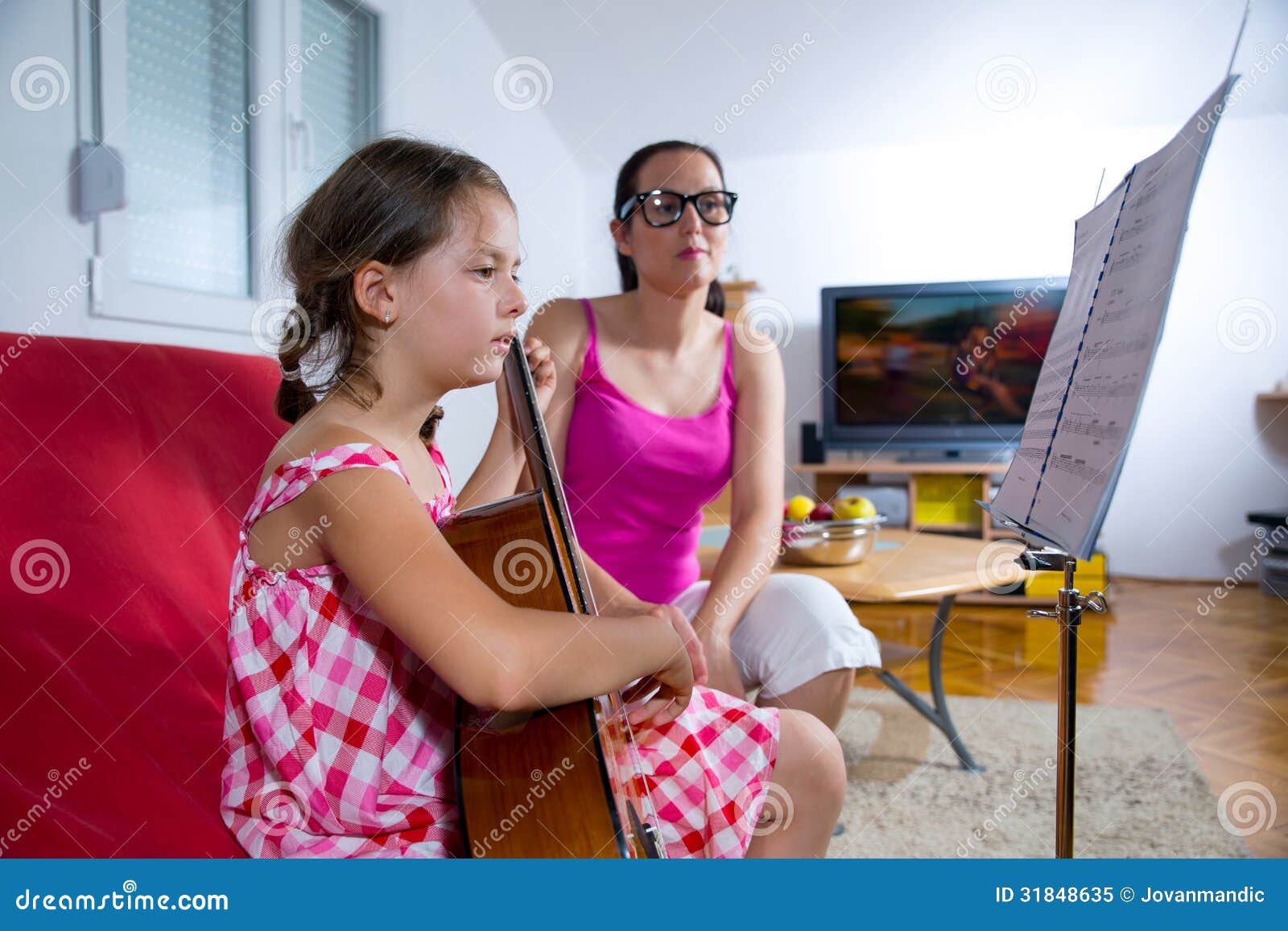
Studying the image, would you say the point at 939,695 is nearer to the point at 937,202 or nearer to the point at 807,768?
the point at 807,768

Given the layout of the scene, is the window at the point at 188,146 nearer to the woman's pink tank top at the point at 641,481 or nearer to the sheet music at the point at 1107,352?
the woman's pink tank top at the point at 641,481

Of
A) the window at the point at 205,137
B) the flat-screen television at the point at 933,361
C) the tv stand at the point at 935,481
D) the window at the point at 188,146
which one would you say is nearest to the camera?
the window at the point at 205,137

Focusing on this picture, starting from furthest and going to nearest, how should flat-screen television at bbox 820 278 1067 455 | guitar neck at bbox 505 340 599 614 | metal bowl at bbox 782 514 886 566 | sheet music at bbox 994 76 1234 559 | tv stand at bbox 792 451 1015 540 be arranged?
flat-screen television at bbox 820 278 1067 455
tv stand at bbox 792 451 1015 540
metal bowl at bbox 782 514 886 566
guitar neck at bbox 505 340 599 614
sheet music at bbox 994 76 1234 559

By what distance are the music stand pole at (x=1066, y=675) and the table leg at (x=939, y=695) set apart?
1349 millimetres

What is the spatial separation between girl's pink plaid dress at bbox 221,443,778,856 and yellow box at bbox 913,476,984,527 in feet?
14.0

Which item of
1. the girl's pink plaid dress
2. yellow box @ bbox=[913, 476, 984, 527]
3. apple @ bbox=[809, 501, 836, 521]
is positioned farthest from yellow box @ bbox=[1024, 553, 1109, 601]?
the girl's pink plaid dress

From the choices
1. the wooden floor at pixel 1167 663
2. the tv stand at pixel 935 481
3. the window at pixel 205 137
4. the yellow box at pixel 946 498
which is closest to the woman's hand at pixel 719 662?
the wooden floor at pixel 1167 663

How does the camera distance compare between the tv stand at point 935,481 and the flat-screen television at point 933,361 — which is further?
the flat-screen television at point 933,361

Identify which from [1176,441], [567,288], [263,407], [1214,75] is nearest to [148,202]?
[263,407]

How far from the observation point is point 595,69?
14.0 ft

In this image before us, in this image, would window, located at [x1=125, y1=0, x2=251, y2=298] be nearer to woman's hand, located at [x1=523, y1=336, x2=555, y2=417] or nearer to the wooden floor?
woman's hand, located at [x1=523, y1=336, x2=555, y2=417]

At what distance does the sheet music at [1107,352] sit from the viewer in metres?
0.72

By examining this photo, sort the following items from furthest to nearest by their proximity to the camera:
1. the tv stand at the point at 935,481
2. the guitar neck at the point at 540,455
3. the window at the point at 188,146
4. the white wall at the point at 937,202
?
the tv stand at the point at 935,481, the white wall at the point at 937,202, the window at the point at 188,146, the guitar neck at the point at 540,455

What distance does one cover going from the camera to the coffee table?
186 centimetres
